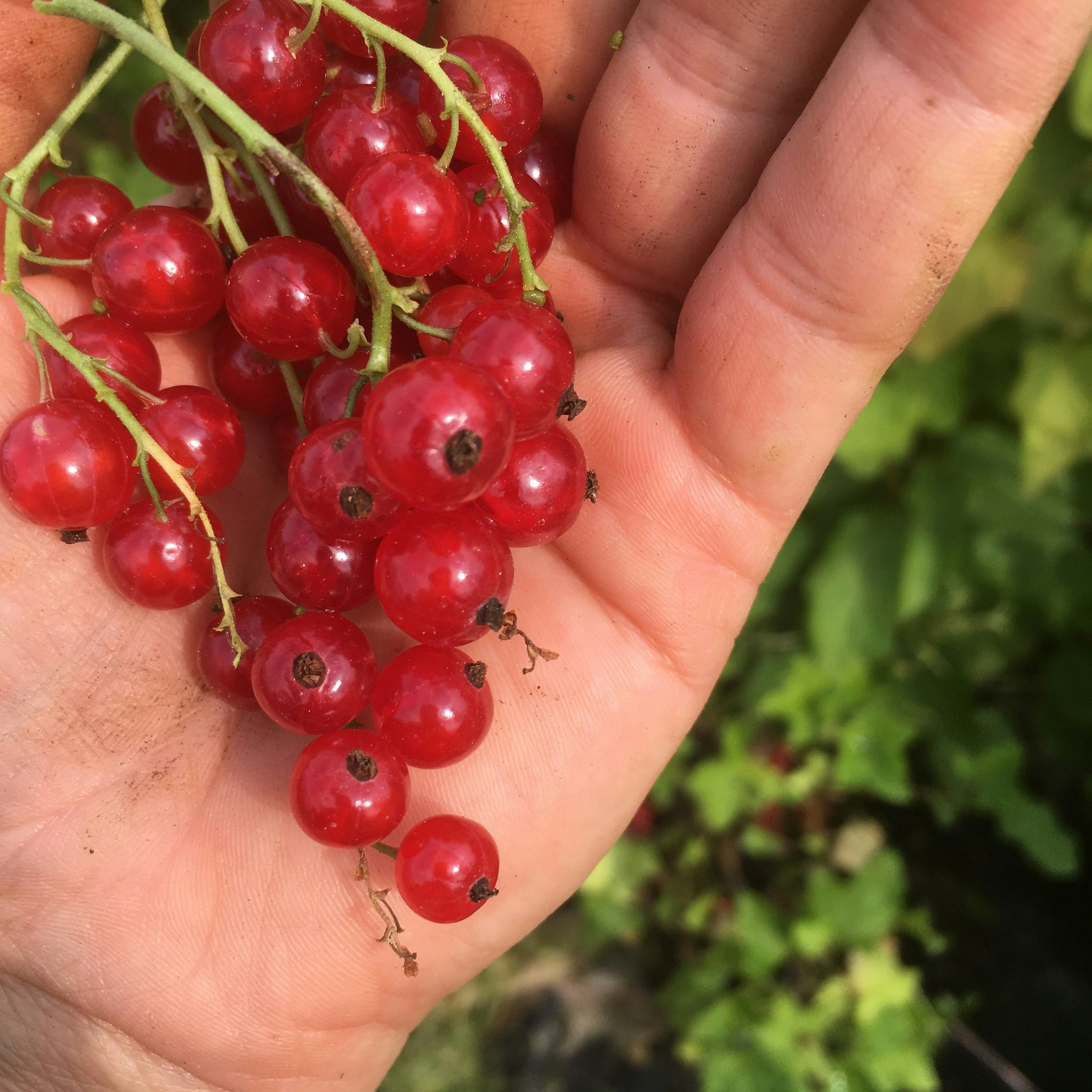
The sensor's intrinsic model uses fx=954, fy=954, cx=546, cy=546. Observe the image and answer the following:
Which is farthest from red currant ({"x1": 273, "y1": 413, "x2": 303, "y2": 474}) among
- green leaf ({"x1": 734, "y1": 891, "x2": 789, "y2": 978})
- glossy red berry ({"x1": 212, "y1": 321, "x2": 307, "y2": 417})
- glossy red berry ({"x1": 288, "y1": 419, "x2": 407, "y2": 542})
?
green leaf ({"x1": 734, "y1": 891, "x2": 789, "y2": 978})

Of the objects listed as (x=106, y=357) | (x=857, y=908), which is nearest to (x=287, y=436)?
(x=106, y=357)

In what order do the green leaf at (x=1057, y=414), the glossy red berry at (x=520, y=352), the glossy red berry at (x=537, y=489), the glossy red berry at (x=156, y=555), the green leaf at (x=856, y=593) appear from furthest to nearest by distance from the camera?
1. the green leaf at (x=856, y=593)
2. the green leaf at (x=1057, y=414)
3. the glossy red berry at (x=156, y=555)
4. the glossy red berry at (x=537, y=489)
5. the glossy red berry at (x=520, y=352)

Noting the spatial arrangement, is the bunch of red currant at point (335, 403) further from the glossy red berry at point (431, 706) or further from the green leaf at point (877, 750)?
the green leaf at point (877, 750)

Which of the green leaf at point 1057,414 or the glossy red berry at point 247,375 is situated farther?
the green leaf at point 1057,414

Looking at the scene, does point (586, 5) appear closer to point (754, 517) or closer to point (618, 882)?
point (754, 517)

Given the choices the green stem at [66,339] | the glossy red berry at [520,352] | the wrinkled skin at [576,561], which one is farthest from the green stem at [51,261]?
the glossy red berry at [520,352]

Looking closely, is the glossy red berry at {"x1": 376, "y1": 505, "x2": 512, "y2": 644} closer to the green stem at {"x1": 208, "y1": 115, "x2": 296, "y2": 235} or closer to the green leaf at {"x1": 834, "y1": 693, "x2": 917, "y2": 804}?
the green stem at {"x1": 208, "y1": 115, "x2": 296, "y2": 235}
